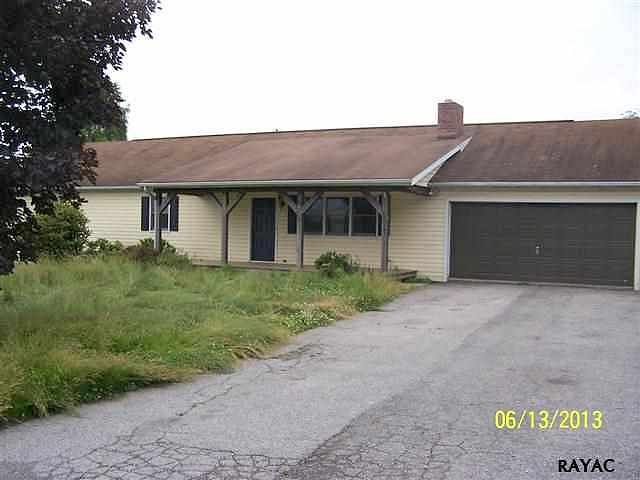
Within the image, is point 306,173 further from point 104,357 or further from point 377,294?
point 104,357

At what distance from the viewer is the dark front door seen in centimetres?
2189

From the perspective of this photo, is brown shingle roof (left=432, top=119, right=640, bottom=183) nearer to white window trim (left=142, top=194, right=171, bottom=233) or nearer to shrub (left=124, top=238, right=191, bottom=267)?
shrub (left=124, top=238, right=191, bottom=267)

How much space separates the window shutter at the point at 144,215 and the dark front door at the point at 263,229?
13.4ft

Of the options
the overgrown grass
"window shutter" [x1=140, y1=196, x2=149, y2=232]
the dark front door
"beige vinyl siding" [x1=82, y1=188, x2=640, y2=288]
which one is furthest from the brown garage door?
"window shutter" [x1=140, y1=196, x2=149, y2=232]

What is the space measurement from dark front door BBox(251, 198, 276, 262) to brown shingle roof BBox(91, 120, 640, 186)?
1340 mm

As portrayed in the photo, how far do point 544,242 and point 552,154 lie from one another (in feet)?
9.69

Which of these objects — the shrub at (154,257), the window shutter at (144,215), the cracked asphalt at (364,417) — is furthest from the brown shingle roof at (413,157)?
the cracked asphalt at (364,417)

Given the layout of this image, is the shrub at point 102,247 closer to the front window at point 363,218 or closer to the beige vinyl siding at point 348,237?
the beige vinyl siding at point 348,237

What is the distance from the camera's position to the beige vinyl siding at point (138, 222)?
22.7m

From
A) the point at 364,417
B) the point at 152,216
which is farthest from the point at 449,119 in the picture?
the point at 364,417

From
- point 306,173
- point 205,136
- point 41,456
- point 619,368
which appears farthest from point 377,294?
point 205,136

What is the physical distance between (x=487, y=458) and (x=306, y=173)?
14.3 meters

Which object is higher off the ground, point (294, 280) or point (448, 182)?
point (448, 182)

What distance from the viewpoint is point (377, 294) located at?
14.9 meters
